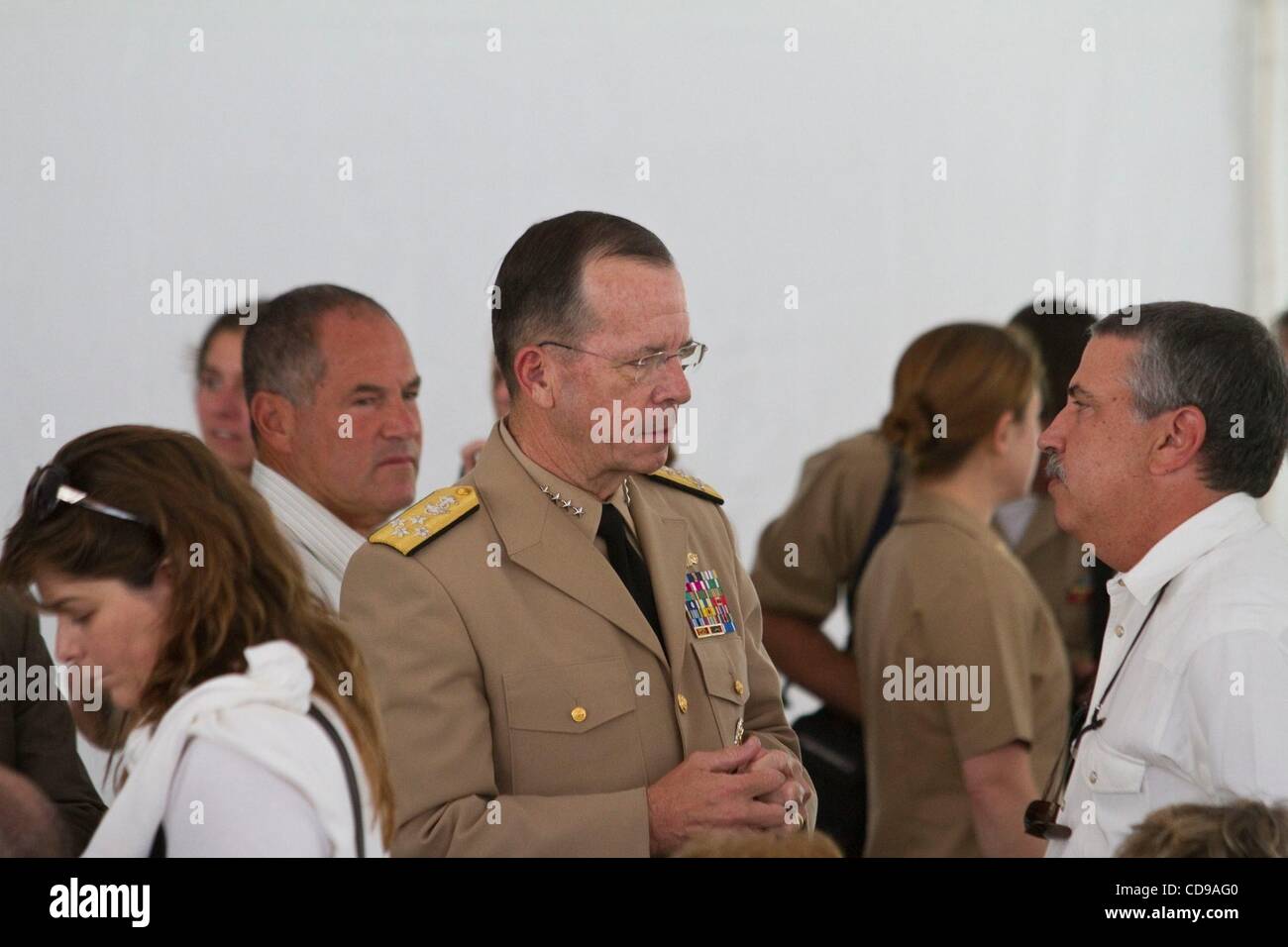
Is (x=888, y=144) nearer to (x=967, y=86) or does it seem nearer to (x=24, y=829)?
(x=967, y=86)

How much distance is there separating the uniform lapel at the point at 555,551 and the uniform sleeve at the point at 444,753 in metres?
0.14

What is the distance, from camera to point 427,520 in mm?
2008

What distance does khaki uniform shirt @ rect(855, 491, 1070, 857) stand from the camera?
2824 mm

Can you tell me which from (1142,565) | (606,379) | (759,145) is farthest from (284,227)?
(1142,565)

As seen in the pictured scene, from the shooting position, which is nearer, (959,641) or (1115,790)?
(1115,790)

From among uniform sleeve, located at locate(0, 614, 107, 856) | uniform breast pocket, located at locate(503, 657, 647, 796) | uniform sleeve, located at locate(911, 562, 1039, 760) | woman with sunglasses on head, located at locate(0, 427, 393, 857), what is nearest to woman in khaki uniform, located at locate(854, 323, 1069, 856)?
uniform sleeve, located at locate(911, 562, 1039, 760)

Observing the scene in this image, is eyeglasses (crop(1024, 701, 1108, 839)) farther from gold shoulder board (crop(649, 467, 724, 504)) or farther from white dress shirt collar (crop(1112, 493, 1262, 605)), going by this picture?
gold shoulder board (crop(649, 467, 724, 504))

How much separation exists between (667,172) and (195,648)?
77.1 inches

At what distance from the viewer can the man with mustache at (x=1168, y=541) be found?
186cm

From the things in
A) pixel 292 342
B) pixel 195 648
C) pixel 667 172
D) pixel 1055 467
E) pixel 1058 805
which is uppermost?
pixel 667 172

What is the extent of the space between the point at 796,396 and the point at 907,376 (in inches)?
19.9

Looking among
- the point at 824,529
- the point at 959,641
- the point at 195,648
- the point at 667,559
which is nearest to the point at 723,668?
the point at 667,559

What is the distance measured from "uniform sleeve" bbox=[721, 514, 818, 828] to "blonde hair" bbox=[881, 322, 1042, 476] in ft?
2.69

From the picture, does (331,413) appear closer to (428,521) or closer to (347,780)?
(428,521)
